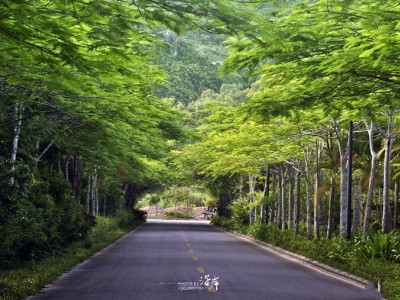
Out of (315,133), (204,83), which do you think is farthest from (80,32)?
(204,83)

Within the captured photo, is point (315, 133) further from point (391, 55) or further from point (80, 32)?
point (80, 32)

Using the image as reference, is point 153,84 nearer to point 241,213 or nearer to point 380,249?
point 380,249

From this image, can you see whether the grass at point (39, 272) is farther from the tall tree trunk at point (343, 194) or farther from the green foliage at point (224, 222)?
the green foliage at point (224, 222)

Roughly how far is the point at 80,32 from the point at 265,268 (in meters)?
12.6

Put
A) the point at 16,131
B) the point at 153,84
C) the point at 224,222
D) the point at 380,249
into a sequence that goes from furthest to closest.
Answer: the point at 224,222
the point at 16,131
the point at 380,249
the point at 153,84

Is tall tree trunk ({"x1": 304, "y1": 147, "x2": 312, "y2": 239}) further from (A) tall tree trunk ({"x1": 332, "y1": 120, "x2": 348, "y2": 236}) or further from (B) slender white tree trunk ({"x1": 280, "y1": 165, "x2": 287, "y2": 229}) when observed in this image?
(B) slender white tree trunk ({"x1": 280, "y1": 165, "x2": 287, "y2": 229})

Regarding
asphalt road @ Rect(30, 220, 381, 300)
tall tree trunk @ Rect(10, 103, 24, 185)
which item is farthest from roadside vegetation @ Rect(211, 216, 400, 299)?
tall tree trunk @ Rect(10, 103, 24, 185)

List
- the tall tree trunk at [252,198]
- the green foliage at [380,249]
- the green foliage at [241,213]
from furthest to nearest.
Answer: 1. the green foliage at [241,213]
2. the tall tree trunk at [252,198]
3. the green foliage at [380,249]

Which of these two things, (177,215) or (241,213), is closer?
(241,213)

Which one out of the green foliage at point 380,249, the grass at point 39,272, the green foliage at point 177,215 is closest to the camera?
the grass at point 39,272

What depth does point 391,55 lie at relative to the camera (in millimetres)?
10352

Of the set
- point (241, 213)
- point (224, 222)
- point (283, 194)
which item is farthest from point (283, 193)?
point (224, 222)

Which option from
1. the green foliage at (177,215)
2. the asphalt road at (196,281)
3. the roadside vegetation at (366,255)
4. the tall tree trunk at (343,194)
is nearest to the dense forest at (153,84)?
the tall tree trunk at (343,194)

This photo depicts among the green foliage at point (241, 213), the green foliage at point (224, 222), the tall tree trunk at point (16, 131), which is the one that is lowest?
the green foliage at point (224, 222)
